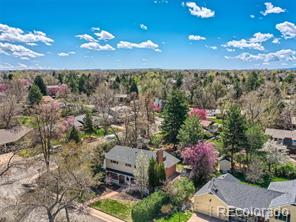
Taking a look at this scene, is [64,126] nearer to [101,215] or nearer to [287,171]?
[101,215]

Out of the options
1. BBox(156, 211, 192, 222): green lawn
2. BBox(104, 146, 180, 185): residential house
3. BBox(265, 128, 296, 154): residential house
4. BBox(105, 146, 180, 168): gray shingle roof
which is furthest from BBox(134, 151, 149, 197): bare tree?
BBox(265, 128, 296, 154): residential house

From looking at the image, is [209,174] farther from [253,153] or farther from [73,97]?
[73,97]

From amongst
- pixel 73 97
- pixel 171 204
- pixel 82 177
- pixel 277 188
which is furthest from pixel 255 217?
pixel 73 97

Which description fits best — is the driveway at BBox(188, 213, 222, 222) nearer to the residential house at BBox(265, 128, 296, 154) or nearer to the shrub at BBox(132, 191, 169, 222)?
the shrub at BBox(132, 191, 169, 222)

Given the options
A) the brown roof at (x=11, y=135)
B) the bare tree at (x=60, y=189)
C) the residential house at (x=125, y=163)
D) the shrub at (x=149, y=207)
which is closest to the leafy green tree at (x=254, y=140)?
the residential house at (x=125, y=163)

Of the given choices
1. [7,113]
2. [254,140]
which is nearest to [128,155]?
[254,140]

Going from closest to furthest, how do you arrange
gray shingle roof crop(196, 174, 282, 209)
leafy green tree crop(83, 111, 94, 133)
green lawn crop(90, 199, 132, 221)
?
gray shingle roof crop(196, 174, 282, 209)
green lawn crop(90, 199, 132, 221)
leafy green tree crop(83, 111, 94, 133)

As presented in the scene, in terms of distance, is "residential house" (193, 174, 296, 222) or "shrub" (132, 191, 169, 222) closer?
"residential house" (193, 174, 296, 222)
